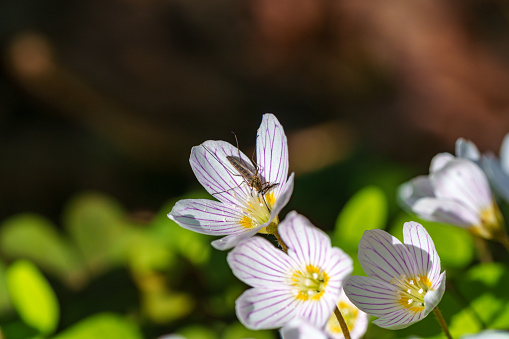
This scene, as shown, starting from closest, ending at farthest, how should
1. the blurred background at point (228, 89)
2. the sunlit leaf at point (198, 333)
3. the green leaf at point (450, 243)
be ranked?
1. the green leaf at point (450, 243)
2. the sunlit leaf at point (198, 333)
3. the blurred background at point (228, 89)

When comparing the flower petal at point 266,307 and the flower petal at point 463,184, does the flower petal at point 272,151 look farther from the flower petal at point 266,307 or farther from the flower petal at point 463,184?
the flower petal at point 463,184

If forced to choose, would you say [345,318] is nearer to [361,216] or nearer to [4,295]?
[361,216]

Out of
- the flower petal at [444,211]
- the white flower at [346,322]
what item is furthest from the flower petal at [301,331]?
the flower petal at [444,211]

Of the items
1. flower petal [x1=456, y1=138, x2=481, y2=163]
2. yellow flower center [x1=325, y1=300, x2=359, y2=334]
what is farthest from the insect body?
flower petal [x1=456, y1=138, x2=481, y2=163]

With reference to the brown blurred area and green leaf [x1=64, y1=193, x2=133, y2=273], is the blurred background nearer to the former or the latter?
the brown blurred area

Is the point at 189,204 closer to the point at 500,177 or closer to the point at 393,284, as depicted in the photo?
the point at 393,284

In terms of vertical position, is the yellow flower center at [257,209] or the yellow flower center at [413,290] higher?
the yellow flower center at [257,209]
